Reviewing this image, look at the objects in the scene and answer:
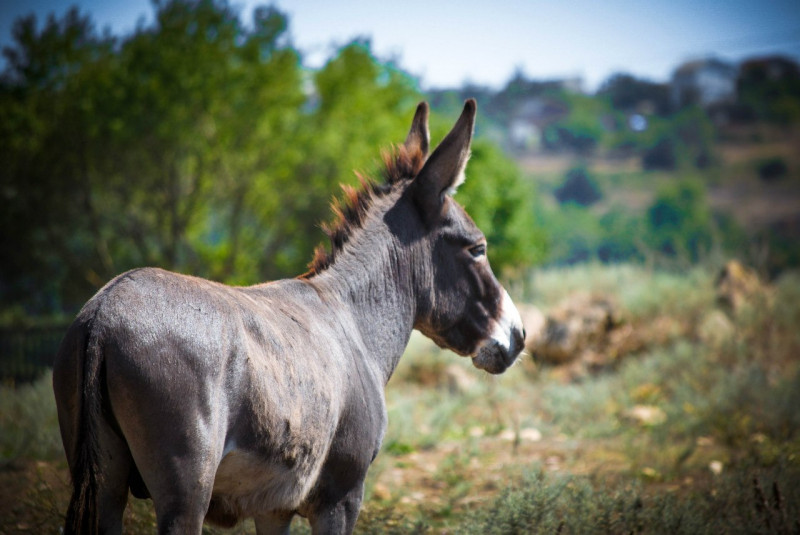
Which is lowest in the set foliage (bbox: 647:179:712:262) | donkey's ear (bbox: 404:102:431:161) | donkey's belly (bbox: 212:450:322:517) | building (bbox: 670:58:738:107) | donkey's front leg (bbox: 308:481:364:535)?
foliage (bbox: 647:179:712:262)

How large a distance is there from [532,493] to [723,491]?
1737mm

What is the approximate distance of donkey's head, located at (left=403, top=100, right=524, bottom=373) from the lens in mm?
3553

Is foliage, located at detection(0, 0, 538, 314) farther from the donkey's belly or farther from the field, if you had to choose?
the donkey's belly

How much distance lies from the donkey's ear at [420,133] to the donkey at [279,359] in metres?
0.01

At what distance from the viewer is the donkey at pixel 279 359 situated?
2.08 meters

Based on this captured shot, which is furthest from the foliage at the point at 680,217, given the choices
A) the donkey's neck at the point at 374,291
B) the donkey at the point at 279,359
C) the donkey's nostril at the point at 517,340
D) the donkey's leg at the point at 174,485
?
the donkey's leg at the point at 174,485

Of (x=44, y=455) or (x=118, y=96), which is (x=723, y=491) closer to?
(x=44, y=455)

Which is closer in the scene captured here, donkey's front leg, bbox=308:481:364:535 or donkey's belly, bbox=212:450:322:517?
donkey's belly, bbox=212:450:322:517

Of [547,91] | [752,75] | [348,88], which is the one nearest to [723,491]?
[348,88]

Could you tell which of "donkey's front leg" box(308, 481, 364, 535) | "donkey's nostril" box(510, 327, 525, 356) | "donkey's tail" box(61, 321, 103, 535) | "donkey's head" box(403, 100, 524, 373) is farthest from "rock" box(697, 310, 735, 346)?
"donkey's tail" box(61, 321, 103, 535)

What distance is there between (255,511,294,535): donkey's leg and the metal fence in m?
10.6

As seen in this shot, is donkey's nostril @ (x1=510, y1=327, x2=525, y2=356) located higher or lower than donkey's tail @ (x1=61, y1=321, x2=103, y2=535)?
lower

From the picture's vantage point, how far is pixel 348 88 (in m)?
16.3

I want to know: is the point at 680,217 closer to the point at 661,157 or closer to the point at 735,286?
the point at 661,157
